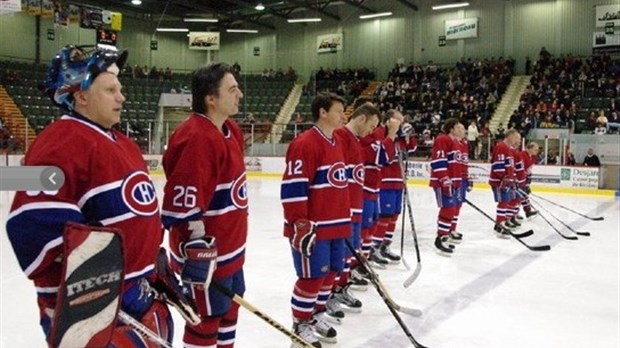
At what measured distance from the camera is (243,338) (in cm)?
314

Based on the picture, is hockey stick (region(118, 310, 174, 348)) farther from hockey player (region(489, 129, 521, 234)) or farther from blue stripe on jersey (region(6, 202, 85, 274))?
hockey player (region(489, 129, 521, 234))

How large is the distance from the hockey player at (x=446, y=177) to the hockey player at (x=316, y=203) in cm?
290

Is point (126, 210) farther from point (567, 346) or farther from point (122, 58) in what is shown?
point (567, 346)

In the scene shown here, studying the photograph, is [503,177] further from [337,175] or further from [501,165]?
[337,175]

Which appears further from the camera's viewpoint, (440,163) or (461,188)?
(461,188)

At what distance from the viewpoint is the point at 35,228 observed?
121cm

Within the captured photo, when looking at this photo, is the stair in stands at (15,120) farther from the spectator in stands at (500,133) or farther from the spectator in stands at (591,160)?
the spectator in stands at (591,160)

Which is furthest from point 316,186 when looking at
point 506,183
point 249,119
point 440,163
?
point 249,119

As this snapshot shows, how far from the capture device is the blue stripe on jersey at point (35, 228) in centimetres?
121

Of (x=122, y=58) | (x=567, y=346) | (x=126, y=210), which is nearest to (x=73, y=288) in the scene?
(x=126, y=210)

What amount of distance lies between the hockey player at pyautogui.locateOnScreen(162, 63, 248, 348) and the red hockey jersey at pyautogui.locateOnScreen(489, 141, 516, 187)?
540 centimetres

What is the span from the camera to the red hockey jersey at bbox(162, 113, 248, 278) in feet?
6.28

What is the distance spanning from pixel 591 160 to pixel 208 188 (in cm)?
1188

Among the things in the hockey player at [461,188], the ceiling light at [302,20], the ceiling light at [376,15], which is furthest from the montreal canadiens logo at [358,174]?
the ceiling light at [376,15]
